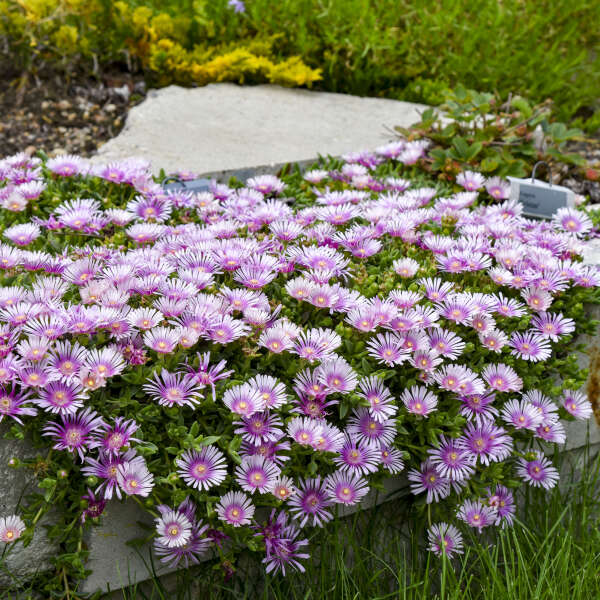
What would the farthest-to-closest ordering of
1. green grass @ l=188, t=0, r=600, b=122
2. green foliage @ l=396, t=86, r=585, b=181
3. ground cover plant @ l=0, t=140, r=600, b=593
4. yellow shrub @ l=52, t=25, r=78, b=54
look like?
green grass @ l=188, t=0, r=600, b=122, yellow shrub @ l=52, t=25, r=78, b=54, green foliage @ l=396, t=86, r=585, b=181, ground cover plant @ l=0, t=140, r=600, b=593

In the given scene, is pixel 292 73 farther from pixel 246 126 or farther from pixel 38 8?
pixel 38 8

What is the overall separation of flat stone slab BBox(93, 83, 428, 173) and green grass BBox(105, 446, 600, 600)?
2.04m

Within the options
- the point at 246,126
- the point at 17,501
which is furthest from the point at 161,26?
the point at 17,501

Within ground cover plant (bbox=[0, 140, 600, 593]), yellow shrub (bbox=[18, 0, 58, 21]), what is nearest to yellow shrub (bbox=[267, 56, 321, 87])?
yellow shrub (bbox=[18, 0, 58, 21])

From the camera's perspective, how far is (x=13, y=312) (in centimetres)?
160

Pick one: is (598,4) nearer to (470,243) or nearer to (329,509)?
(470,243)

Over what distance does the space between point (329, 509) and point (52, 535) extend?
2.03 ft

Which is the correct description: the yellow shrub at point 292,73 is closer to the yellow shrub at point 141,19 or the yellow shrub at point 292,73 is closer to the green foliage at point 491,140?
the yellow shrub at point 141,19

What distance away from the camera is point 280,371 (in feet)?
5.63

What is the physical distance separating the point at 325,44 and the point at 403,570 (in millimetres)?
3806

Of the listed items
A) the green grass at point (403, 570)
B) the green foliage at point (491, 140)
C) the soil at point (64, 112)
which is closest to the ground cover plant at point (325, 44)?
the soil at point (64, 112)

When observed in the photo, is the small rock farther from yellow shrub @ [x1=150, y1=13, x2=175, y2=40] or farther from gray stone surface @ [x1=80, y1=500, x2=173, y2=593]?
gray stone surface @ [x1=80, y1=500, x2=173, y2=593]

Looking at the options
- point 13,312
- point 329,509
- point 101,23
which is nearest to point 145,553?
point 329,509

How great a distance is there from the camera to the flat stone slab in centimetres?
361
